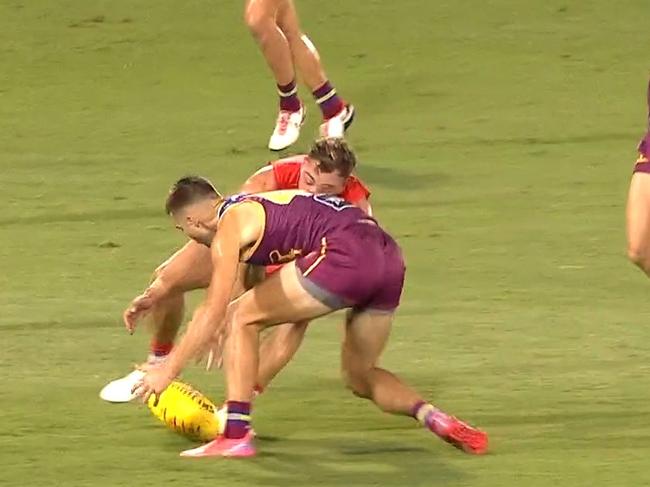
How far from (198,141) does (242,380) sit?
20.4 ft

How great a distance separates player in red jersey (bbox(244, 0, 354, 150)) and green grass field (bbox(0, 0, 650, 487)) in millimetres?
630

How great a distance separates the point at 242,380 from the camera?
663 centimetres

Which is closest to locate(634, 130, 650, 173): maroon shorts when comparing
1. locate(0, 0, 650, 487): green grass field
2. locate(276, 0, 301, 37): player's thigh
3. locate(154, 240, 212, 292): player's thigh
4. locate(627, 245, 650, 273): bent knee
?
locate(627, 245, 650, 273): bent knee

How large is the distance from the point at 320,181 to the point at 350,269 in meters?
0.47

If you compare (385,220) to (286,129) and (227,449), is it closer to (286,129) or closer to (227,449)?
(286,129)

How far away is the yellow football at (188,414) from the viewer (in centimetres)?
688

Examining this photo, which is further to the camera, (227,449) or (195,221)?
(195,221)

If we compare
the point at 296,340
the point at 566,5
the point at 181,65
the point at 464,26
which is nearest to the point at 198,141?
the point at 181,65

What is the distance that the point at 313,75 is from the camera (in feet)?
36.6

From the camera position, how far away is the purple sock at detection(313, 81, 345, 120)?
1113 cm

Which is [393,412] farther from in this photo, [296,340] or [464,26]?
[464,26]

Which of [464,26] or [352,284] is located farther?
[464,26]

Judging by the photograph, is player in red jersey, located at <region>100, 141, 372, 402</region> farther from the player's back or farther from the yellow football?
the yellow football

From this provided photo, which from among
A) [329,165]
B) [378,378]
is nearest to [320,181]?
[329,165]
